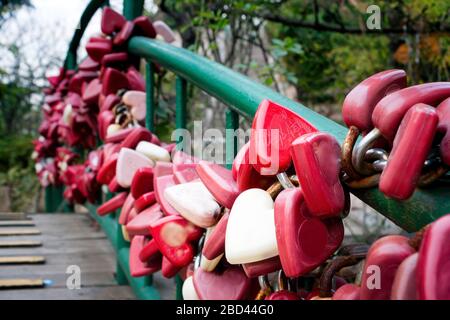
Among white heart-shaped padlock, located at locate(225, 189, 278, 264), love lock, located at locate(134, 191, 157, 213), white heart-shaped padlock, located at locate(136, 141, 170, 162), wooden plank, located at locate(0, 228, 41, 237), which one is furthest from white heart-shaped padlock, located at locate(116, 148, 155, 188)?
wooden plank, located at locate(0, 228, 41, 237)

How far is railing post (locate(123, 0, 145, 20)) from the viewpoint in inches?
75.9

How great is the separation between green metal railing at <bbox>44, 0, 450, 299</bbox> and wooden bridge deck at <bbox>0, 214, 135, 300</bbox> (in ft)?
0.34

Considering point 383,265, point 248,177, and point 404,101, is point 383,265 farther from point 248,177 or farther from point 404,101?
point 248,177

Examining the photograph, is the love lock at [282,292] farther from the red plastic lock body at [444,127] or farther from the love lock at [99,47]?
the love lock at [99,47]

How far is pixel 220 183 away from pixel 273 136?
0.14m

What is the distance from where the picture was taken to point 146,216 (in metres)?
1.13

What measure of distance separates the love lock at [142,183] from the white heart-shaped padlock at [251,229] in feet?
1.74

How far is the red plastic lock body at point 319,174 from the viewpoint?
1.87 ft

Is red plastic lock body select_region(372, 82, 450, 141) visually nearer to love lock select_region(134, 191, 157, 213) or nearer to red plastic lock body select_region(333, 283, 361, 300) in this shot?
red plastic lock body select_region(333, 283, 361, 300)

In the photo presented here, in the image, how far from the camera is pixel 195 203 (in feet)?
2.81

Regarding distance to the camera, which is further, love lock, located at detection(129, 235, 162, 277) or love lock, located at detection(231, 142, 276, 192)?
love lock, located at detection(129, 235, 162, 277)

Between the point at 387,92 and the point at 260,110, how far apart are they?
Result: 15 cm
